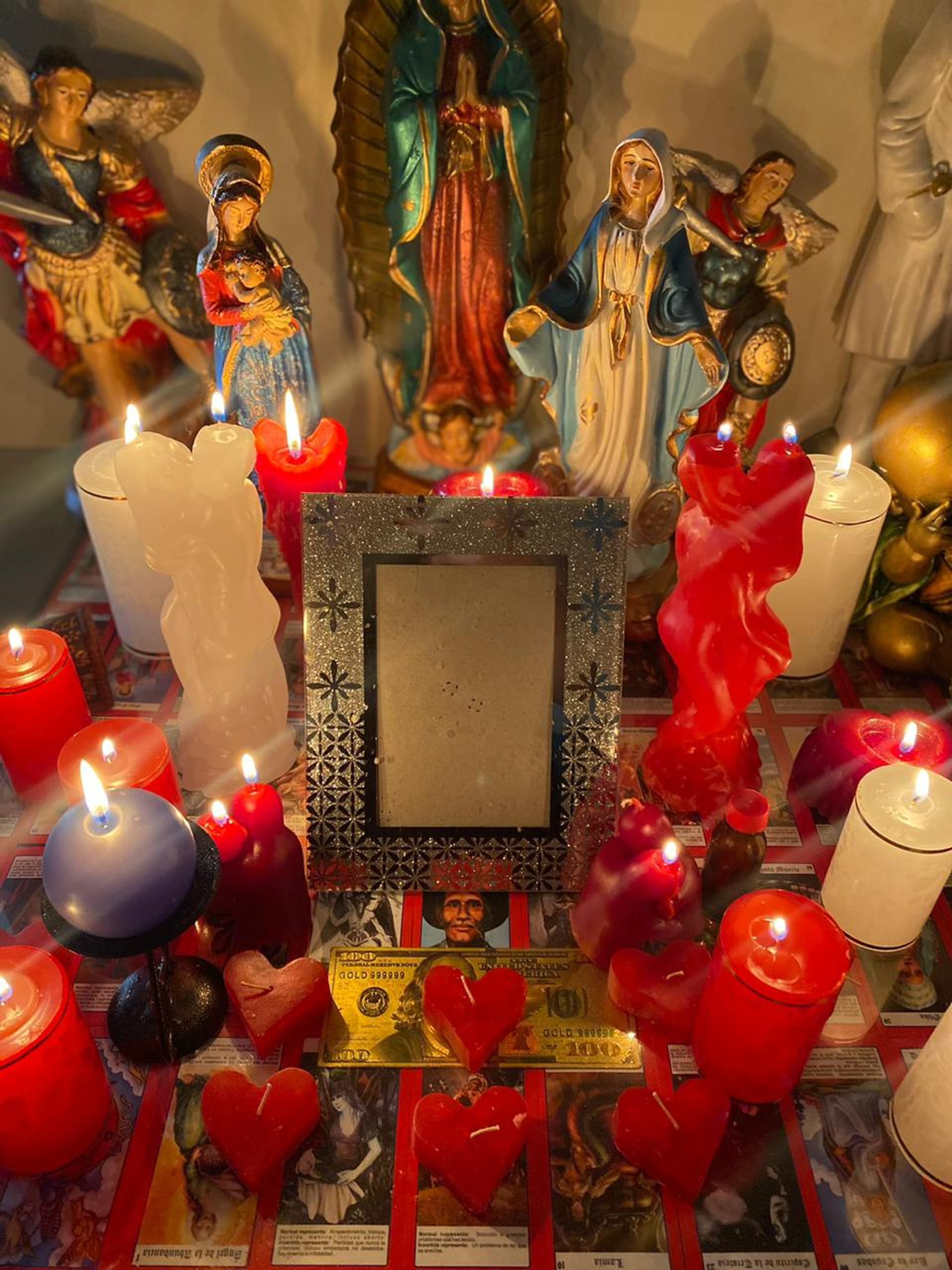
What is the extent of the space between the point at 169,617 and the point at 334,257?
798 mm

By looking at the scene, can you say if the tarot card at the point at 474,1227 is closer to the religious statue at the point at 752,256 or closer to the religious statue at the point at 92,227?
the religious statue at the point at 752,256

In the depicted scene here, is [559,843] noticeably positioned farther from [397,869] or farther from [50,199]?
[50,199]

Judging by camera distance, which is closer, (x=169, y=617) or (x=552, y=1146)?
(x=552, y=1146)

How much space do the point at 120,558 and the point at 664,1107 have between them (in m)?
0.98

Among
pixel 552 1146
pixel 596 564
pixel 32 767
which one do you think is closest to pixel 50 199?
pixel 32 767

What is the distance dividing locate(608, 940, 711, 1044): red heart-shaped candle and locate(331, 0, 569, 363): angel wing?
1.05m

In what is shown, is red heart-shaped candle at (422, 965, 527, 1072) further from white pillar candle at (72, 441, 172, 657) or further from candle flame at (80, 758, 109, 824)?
white pillar candle at (72, 441, 172, 657)

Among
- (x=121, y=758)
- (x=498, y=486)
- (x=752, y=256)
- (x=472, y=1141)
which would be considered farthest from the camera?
(x=752, y=256)

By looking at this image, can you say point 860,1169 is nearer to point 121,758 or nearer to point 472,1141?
point 472,1141

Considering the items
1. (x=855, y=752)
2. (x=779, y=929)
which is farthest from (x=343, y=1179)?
(x=855, y=752)

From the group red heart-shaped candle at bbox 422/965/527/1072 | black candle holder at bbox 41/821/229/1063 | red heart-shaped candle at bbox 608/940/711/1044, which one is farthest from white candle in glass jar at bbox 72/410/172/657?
red heart-shaped candle at bbox 608/940/711/1044

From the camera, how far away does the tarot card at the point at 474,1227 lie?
990 millimetres

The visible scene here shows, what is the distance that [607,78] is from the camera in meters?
1.66

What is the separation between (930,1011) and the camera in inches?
47.2
